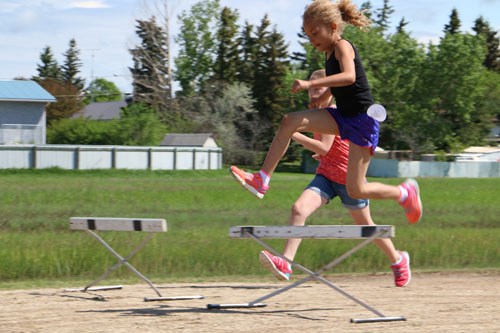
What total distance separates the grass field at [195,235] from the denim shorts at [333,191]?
3339 mm

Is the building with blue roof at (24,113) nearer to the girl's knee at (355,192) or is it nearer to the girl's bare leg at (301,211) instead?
the girl's bare leg at (301,211)

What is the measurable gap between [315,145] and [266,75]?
77.4m

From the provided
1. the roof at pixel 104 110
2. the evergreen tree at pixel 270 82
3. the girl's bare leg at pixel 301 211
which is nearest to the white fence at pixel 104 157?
the evergreen tree at pixel 270 82

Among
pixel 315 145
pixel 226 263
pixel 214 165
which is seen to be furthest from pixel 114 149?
pixel 315 145

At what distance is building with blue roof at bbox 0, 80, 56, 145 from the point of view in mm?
56156

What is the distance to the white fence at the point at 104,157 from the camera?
47.5 m

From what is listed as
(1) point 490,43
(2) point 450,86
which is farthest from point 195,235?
(1) point 490,43

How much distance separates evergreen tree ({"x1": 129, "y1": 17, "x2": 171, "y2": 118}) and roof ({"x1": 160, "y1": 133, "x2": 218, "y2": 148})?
232 inches

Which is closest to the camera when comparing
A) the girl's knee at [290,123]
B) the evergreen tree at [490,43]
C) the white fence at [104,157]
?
the girl's knee at [290,123]

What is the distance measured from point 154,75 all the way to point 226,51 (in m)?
15.2

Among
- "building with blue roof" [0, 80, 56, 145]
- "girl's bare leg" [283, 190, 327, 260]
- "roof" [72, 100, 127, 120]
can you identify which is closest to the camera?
"girl's bare leg" [283, 190, 327, 260]

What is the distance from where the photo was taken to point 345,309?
8.08 metres

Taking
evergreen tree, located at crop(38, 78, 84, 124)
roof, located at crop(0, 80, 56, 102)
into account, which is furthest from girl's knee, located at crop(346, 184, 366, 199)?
evergreen tree, located at crop(38, 78, 84, 124)

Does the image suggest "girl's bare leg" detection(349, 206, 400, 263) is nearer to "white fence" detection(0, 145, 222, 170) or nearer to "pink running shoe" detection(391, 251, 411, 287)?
"pink running shoe" detection(391, 251, 411, 287)
